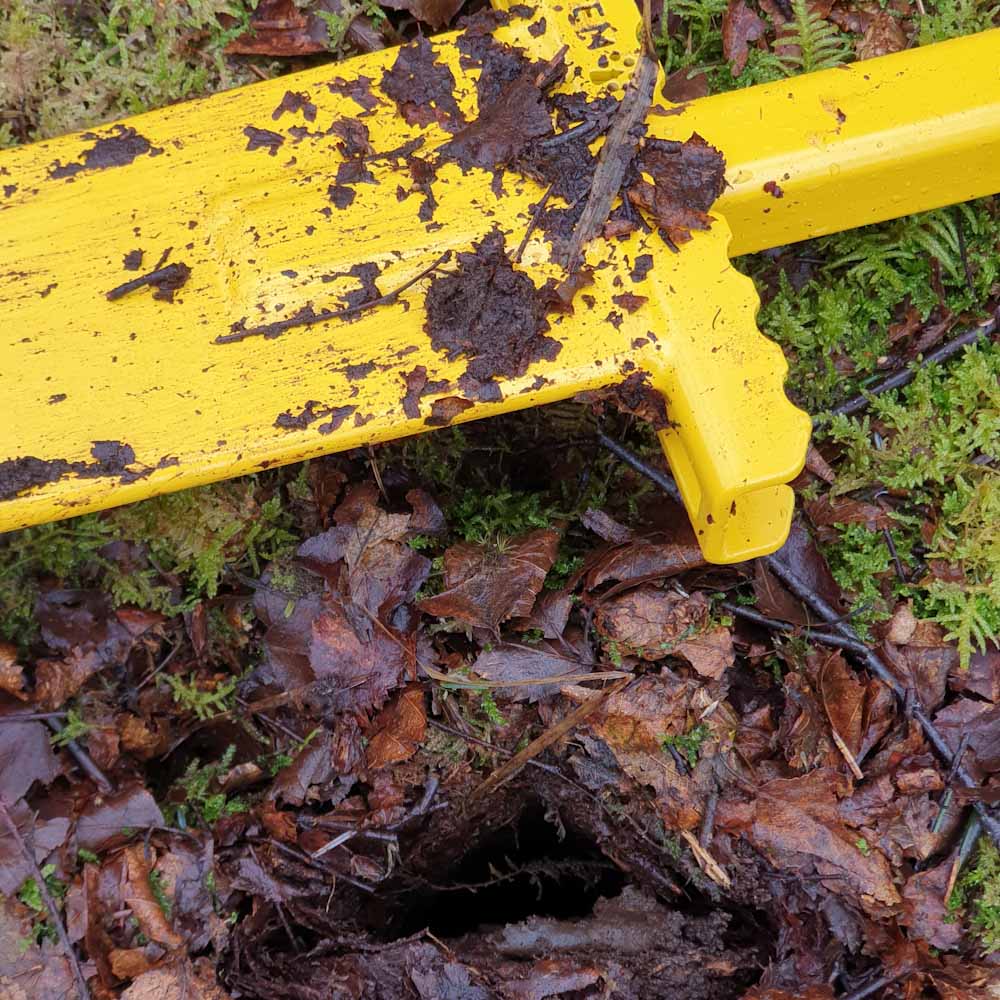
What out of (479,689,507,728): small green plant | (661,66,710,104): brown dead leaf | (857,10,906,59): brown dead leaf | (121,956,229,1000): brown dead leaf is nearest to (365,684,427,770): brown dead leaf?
(479,689,507,728): small green plant

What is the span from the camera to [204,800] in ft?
6.57

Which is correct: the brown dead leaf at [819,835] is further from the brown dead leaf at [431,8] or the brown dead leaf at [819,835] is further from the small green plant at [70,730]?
the brown dead leaf at [431,8]

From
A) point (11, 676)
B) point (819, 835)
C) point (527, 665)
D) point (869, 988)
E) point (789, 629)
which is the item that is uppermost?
point (11, 676)

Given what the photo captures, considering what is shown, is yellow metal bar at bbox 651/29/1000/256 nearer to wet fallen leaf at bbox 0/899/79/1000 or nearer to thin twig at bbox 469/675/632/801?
thin twig at bbox 469/675/632/801

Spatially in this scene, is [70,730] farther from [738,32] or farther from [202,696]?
[738,32]

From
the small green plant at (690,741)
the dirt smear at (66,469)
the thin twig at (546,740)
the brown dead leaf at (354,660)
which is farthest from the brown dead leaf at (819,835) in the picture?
the dirt smear at (66,469)

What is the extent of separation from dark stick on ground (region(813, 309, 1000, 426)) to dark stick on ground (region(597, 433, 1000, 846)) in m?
0.40

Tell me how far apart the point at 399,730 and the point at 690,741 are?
0.67 metres

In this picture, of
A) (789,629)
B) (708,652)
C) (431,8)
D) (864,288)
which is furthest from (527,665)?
(431,8)

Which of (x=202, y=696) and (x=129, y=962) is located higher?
(x=202, y=696)

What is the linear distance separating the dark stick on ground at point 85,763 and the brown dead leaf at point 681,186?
1.82 metres

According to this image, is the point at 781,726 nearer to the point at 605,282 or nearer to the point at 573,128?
the point at 605,282

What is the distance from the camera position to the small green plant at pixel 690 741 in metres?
1.80

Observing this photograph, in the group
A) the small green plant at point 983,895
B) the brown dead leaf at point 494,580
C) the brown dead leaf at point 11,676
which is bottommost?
the small green plant at point 983,895
